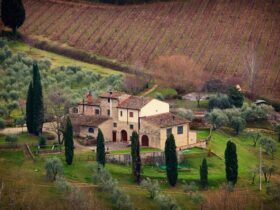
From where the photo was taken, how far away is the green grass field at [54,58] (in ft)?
413

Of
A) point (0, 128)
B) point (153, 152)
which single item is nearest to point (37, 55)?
point (0, 128)

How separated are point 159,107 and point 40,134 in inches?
477

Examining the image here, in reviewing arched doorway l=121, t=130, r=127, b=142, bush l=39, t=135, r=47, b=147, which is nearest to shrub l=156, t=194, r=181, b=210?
arched doorway l=121, t=130, r=127, b=142

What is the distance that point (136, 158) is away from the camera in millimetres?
83250

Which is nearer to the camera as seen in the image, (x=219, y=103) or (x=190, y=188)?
(x=190, y=188)

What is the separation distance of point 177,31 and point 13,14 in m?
25.4

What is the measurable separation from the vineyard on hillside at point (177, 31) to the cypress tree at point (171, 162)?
140 feet

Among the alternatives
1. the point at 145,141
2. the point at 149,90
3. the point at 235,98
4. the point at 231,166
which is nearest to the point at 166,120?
the point at 145,141

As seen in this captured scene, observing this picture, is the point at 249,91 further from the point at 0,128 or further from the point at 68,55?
the point at 0,128

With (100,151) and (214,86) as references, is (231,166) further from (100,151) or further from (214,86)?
(214,86)

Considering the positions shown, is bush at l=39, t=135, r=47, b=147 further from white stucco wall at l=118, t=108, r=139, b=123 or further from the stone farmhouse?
white stucco wall at l=118, t=108, r=139, b=123

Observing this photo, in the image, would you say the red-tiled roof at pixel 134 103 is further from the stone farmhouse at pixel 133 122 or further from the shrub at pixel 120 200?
the shrub at pixel 120 200

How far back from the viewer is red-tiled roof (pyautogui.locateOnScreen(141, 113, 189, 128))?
89.1 meters

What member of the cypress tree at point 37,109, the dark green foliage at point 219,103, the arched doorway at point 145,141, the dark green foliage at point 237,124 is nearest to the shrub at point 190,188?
the arched doorway at point 145,141
